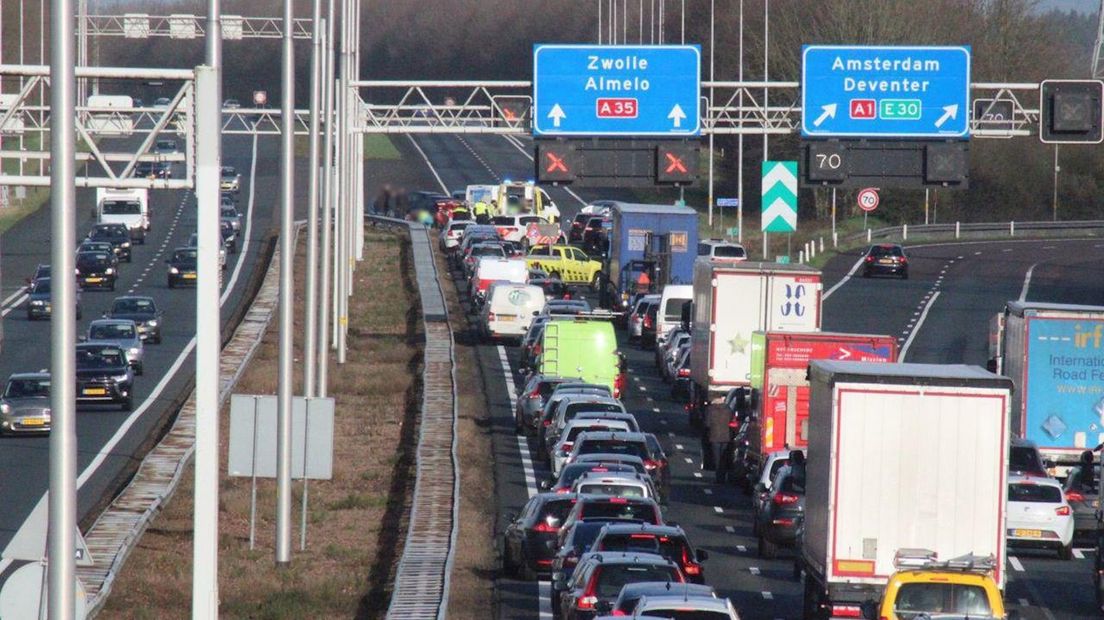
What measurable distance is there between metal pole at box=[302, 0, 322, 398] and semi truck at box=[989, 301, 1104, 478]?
37.9 feet

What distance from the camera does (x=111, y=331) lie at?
177ft

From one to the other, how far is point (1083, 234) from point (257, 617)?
256 feet

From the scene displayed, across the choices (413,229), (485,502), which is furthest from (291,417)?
(413,229)

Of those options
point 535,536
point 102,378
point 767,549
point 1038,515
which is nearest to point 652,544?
point 535,536

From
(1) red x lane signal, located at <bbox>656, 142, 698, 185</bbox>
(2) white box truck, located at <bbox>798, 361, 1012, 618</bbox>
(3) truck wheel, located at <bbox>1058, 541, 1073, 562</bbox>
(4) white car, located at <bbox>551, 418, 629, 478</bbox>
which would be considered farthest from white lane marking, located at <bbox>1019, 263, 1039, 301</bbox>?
(2) white box truck, located at <bbox>798, 361, 1012, 618</bbox>

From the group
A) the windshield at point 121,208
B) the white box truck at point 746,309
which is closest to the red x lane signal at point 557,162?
the white box truck at point 746,309

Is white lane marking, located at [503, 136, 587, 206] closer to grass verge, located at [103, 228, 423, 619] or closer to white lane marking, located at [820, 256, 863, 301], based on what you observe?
white lane marking, located at [820, 256, 863, 301]

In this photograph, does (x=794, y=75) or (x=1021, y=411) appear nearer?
(x=1021, y=411)

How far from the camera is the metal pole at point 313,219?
33125 mm

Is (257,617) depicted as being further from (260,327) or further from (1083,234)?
(1083,234)

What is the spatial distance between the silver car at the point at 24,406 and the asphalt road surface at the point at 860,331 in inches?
376

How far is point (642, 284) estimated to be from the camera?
6353 centimetres

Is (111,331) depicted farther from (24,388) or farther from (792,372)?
(792,372)

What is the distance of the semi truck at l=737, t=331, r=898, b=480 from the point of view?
34.4 metres
